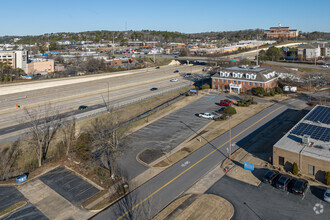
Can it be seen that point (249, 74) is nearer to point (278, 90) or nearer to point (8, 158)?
point (278, 90)

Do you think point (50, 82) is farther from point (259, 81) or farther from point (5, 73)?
point (259, 81)

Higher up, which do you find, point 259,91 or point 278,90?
point 278,90

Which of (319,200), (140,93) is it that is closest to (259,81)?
(140,93)

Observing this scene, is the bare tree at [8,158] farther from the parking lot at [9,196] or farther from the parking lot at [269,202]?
the parking lot at [269,202]

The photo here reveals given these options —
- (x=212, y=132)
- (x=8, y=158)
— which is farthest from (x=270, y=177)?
(x=8, y=158)

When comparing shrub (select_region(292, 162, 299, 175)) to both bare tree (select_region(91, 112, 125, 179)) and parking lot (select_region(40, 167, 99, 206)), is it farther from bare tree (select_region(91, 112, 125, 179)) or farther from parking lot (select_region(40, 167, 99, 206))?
parking lot (select_region(40, 167, 99, 206))

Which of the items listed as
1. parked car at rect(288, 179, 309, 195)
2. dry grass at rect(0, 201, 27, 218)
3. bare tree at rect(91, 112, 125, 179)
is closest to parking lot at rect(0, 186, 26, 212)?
dry grass at rect(0, 201, 27, 218)
